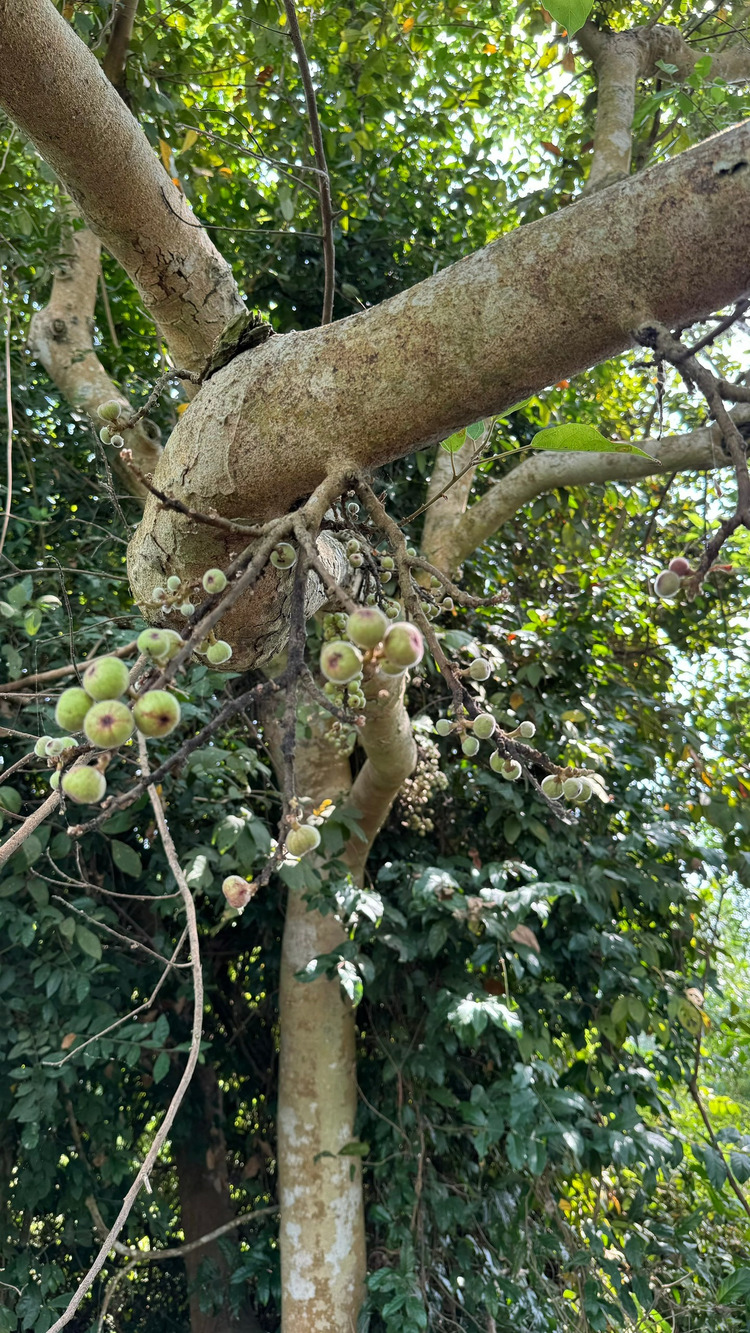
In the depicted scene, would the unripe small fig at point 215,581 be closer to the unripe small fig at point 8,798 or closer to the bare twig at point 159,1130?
the bare twig at point 159,1130

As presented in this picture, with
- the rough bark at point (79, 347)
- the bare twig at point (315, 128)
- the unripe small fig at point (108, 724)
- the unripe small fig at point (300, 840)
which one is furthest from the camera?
the rough bark at point (79, 347)

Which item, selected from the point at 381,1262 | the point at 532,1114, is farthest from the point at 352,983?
the point at 381,1262

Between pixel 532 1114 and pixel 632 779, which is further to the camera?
pixel 632 779

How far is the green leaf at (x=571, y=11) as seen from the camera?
0.79 meters

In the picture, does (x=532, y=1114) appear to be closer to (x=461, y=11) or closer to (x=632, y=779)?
(x=632, y=779)

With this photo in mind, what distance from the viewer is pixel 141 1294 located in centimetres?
289

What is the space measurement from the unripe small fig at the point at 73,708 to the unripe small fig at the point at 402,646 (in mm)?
193

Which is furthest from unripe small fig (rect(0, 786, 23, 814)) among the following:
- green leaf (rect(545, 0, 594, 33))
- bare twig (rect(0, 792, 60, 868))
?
green leaf (rect(545, 0, 594, 33))

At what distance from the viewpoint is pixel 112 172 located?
122 centimetres

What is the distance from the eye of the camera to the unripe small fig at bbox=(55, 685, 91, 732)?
0.52 metres

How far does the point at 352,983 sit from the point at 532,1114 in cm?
52

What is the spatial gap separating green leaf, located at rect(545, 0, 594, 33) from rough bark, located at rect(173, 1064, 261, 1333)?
117 inches

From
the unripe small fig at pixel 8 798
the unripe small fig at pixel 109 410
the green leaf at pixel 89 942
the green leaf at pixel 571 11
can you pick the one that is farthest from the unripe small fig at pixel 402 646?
the green leaf at pixel 89 942

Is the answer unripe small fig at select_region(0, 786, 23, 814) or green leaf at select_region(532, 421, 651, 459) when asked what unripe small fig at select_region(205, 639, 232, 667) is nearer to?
green leaf at select_region(532, 421, 651, 459)
